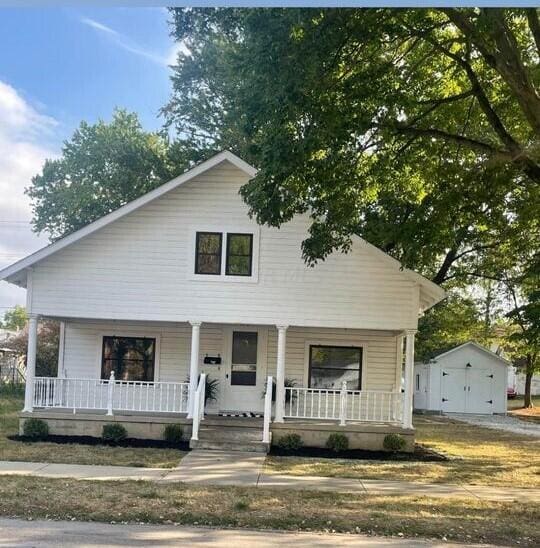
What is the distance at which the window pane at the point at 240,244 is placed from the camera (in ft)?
49.4

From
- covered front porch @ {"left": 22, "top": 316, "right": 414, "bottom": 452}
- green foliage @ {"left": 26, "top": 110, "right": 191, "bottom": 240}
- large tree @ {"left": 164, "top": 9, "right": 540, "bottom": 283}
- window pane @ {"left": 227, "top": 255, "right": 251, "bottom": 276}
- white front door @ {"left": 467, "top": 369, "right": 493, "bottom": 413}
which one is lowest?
white front door @ {"left": 467, "top": 369, "right": 493, "bottom": 413}

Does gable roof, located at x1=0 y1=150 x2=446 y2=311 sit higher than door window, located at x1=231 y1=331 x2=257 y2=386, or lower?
higher

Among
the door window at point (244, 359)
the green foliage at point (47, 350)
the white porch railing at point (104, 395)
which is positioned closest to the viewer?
the white porch railing at point (104, 395)

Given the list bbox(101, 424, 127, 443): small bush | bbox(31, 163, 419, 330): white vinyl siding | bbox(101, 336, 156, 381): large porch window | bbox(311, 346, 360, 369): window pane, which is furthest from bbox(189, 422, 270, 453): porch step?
bbox(101, 336, 156, 381): large porch window

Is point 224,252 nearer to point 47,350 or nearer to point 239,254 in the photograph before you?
point 239,254

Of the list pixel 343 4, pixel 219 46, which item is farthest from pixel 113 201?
pixel 343 4

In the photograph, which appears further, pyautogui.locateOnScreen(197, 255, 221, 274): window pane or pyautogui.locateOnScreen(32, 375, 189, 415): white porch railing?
pyautogui.locateOnScreen(32, 375, 189, 415): white porch railing

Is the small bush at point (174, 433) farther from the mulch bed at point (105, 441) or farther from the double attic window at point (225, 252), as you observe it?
the double attic window at point (225, 252)

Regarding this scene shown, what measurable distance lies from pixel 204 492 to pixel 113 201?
21.6 m

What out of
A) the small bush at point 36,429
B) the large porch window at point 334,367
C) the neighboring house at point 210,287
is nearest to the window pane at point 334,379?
the large porch window at point 334,367

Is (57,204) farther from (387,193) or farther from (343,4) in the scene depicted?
(343,4)

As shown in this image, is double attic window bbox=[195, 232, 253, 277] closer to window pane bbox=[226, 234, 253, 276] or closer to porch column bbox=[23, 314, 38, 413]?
window pane bbox=[226, 234, 253, 276]

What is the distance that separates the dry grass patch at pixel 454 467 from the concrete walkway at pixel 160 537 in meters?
4.08

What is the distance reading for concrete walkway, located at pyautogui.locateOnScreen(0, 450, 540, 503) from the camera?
9.61 metres
